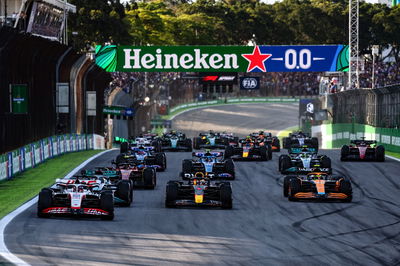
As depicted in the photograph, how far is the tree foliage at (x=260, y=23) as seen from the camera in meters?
99.6

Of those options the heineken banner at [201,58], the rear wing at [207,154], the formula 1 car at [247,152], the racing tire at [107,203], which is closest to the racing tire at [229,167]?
the rear wing at [207,154]

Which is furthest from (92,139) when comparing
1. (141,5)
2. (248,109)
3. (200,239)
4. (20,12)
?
(141,5)

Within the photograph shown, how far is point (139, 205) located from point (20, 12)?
27.9m

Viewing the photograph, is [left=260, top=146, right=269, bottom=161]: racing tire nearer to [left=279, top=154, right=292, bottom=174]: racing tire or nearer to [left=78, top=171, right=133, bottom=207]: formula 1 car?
[left=279, top=154, right=292, bottom=174]: racing tire

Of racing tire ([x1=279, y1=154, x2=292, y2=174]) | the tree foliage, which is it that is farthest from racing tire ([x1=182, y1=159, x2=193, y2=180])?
the tree foliage

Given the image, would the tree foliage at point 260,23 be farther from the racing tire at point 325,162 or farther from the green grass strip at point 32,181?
the racing tire at point 325,162

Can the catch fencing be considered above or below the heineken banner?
below

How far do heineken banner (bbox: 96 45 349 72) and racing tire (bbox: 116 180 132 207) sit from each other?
3036 centimetres

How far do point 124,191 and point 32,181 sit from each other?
730 centimetres

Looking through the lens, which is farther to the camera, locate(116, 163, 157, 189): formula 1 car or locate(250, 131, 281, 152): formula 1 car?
locate(250, 131, 281, 152): formula 1 car

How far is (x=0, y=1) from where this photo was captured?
49.8m

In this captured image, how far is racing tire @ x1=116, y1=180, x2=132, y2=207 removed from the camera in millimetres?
20688

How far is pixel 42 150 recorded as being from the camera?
33.6 meters

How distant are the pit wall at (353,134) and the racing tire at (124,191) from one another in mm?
20853
